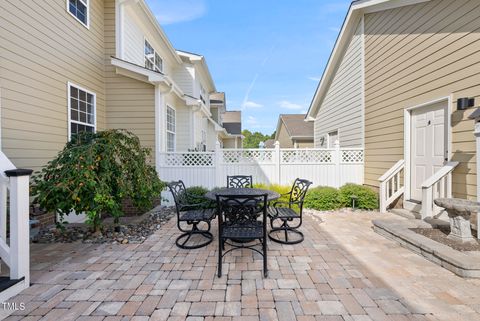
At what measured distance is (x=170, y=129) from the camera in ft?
27.2

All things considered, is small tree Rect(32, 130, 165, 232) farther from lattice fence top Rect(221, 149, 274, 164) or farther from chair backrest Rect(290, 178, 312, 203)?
lattice fence top Rect(221, 149, 274, 164)

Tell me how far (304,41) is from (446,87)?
31.9 ft

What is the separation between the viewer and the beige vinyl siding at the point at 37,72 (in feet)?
12.6

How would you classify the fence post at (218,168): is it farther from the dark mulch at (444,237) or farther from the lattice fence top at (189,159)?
the dark mulch at (444,237)

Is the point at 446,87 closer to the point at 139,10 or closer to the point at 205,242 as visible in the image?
the point at 205,242

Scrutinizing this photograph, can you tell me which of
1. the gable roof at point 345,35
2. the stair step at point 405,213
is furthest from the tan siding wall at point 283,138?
the stair step at point 405,213

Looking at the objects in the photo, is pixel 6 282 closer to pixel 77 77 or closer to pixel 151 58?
pixel 77 77

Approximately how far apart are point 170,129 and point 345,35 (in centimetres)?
690

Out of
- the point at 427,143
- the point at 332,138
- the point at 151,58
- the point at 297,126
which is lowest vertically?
the point at 427,143

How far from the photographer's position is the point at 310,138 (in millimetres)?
19641

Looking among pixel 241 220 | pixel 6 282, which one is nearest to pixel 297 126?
pixel 241 220

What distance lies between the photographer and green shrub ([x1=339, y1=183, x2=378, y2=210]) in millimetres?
6102

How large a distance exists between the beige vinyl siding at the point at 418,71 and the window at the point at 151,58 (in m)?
7.16

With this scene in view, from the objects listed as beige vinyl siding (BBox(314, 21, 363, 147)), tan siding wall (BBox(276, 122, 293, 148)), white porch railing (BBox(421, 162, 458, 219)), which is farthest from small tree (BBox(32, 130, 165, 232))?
tan siding wall (BBox(276, 122, 293, 148))
